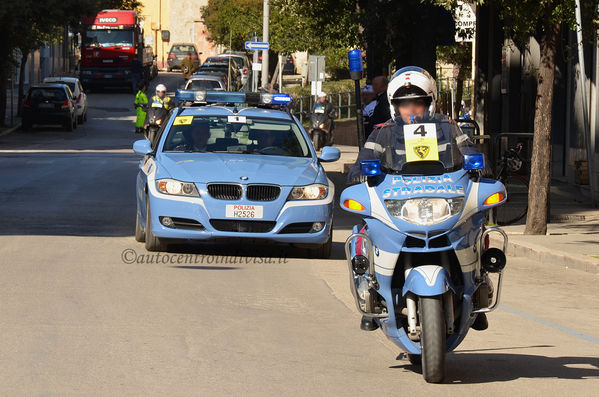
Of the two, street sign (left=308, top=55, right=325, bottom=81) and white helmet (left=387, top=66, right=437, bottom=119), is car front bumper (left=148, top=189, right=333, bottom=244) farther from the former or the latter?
street sign (left=308, top=55, right=325, bottom=81)

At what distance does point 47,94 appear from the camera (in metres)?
48.2

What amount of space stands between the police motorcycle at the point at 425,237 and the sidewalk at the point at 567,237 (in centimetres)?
673

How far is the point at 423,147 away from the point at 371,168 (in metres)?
0.32

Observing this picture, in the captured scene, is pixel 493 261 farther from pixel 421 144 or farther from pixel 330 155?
pixel 330 155

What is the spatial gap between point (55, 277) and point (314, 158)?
13.3 feet

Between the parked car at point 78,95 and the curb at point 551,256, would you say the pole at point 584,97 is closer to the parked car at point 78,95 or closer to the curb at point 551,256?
the curb at point 551,256

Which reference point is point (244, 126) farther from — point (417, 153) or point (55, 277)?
point (417, 153)

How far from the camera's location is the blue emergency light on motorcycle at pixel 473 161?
23.1 feet

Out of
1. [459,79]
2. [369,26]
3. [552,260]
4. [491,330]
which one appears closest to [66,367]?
[491,330]

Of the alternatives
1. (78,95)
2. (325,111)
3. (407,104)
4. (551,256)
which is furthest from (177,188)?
(78,95)

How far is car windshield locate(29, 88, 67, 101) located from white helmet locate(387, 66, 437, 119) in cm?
4157

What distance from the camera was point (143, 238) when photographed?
14188mm

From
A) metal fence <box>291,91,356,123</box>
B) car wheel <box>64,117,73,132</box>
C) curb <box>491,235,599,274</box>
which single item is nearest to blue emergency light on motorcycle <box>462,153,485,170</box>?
curb <box>491,235,599,274</box>

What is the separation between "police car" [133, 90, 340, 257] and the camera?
12.9m
